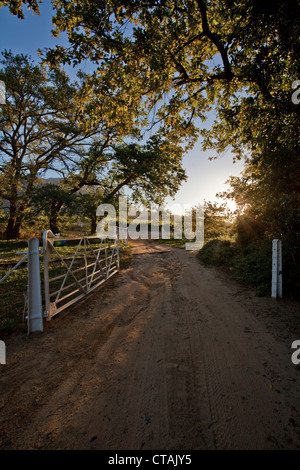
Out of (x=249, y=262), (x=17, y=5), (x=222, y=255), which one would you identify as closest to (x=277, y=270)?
(x=249, y=262)

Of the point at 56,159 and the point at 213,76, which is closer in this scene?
the point at 213,76

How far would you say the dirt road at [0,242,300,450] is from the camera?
170 centimetres

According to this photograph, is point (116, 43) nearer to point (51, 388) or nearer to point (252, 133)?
point (252, 133)

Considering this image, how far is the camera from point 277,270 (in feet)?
15.4

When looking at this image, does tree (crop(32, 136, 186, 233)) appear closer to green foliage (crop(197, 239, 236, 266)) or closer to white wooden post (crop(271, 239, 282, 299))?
green foliage (crop(197, 239, 236, 266))

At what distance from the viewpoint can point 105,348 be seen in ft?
9.94

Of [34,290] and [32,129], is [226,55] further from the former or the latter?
[32,129]

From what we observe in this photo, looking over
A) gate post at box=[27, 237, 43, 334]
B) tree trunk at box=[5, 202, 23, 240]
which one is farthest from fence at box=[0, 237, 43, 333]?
tree trunk at box=[5, 202, 23, 240]

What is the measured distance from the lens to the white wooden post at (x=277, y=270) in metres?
4.65

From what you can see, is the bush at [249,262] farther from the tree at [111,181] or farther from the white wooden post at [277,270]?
the tree at [111,181]

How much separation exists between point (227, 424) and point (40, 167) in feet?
61.7

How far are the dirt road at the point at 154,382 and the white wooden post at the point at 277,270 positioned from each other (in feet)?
1.39

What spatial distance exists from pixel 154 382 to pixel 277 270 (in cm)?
398

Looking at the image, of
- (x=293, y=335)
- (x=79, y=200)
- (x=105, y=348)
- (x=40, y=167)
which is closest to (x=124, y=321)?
(x=105, y=348)
